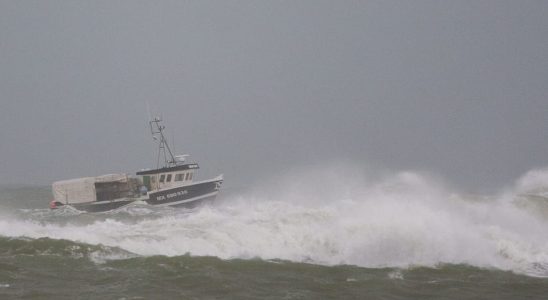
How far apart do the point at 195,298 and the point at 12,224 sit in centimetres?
1165

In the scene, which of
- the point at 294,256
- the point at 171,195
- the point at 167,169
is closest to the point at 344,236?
the point at 294,256

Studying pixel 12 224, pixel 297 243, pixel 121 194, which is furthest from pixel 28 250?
pixel 121 194

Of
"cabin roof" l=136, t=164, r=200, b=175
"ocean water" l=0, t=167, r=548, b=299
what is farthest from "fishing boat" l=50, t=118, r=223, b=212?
"ocean water" l=0, t=167, r=548, b=299

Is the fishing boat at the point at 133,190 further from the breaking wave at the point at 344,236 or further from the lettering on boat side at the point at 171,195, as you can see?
the breaking wave at the point at 344,236

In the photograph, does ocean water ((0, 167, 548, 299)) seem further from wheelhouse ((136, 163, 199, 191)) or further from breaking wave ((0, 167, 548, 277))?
wheelhouse ((136, 163, 199, 191))

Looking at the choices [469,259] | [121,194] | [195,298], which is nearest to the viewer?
[195,298]

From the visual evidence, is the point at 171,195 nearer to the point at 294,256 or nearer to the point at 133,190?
the point at 133,190

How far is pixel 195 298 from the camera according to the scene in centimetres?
1268

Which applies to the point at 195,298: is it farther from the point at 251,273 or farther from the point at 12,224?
the point at 12,224

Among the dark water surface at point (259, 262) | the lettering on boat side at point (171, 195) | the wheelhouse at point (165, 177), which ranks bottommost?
the dark water surface at point (259, 262)

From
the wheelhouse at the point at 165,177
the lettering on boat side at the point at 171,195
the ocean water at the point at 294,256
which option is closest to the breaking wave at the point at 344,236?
the ocean water at the point at 294,256

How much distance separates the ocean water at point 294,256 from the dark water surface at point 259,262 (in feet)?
0.12

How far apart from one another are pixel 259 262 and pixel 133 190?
24.5 m

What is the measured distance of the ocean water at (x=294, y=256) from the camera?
13.7 metres
